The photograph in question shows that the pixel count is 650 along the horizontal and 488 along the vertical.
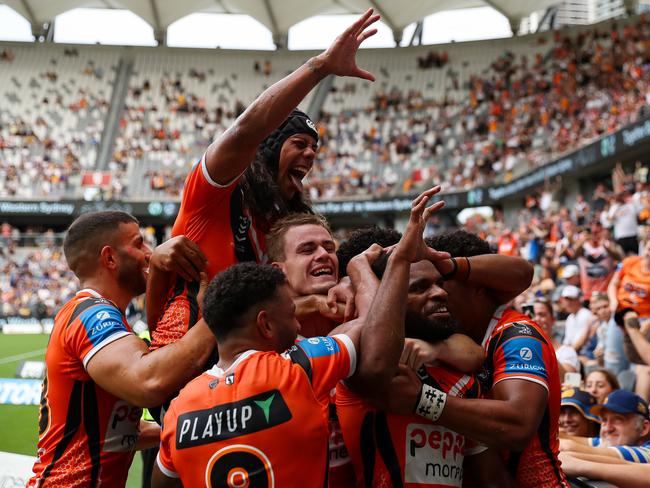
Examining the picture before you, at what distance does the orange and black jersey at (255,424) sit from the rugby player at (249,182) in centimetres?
63

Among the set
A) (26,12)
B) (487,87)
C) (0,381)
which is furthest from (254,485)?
(26,12)

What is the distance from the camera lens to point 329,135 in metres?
34.2

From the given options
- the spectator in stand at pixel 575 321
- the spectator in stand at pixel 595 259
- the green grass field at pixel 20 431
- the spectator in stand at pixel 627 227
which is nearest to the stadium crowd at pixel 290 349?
the green grass field at pixel 20 431

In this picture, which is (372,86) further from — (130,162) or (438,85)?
(130,162)

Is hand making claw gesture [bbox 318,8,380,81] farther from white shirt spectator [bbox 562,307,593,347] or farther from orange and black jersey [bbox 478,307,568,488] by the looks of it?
white shirt spectator [bbox 562,307,593,347]

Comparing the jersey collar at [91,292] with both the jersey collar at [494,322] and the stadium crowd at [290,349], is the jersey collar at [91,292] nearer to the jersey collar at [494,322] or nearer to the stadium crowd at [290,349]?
the stadium crowd at [290,349]

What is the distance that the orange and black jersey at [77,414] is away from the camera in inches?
107

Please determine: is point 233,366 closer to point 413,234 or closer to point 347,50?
point 413,234

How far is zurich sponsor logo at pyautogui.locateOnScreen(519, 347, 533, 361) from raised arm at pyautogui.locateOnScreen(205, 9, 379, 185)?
51.0 inches

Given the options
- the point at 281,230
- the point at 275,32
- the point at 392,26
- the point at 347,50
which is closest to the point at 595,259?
the point at 281,230

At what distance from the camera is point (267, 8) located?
38.2 m

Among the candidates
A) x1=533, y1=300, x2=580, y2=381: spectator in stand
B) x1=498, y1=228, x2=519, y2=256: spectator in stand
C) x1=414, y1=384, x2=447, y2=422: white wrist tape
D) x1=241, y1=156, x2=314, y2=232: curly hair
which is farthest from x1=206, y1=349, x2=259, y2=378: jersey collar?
x1=498, y1=228, x2=519, y2=256: spectator in stand

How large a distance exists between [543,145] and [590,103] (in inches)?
87.2

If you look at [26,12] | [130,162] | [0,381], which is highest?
[26,12]
